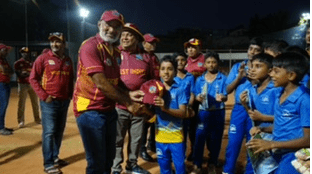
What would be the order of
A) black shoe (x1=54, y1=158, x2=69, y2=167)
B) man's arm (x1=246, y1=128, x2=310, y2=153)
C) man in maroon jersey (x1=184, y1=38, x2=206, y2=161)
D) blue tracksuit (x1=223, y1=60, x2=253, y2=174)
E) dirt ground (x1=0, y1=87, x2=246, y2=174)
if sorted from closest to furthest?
man's arm (x1=246, y1=128, x2=310, y2=153), blue tracksuit (x1=223, y1=60, x2=253, y2=174), dirt ground (x1=0, y1=87, x2=246, y2=174), black shoe (x1=54, y1=158, x2=69, y2=167), man in maroon jersey (x1=184, y1=38, x2=206, y2=161)

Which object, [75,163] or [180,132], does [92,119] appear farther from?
[75,163]

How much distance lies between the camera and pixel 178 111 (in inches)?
129

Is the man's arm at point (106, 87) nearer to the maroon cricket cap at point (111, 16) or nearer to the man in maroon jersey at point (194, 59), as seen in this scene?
the maroon cricket cap at point (111, 16)

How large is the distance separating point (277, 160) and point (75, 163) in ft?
11.3

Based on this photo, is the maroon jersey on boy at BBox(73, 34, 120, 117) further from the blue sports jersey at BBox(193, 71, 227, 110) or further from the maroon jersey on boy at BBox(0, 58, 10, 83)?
the maroon jersey on boy at BBox(0, 58, 10, 83)

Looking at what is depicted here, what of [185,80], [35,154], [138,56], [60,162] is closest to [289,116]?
[185,80]

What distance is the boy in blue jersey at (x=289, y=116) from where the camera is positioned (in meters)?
2.13

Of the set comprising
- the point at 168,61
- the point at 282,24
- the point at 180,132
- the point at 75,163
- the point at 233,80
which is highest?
the point at 282,24

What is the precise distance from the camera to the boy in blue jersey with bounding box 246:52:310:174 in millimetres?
2127

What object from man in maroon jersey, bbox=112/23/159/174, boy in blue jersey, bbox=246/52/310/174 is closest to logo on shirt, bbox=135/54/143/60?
man in maroon jersey, bbox=112/23/159/174

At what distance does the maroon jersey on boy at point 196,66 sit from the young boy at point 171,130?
195 cm

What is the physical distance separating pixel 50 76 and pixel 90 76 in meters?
2.12

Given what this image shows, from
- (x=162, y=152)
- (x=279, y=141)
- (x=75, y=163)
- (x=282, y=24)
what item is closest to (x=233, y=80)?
(x=162, y=152)

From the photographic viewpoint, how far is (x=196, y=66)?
5.35 meters
